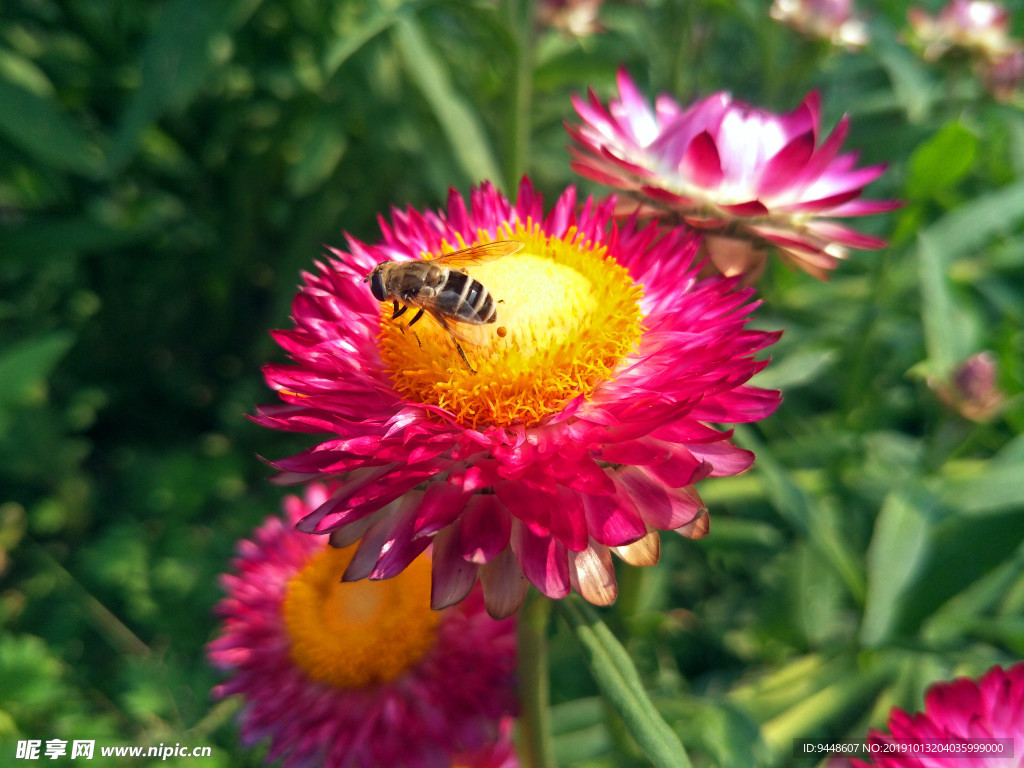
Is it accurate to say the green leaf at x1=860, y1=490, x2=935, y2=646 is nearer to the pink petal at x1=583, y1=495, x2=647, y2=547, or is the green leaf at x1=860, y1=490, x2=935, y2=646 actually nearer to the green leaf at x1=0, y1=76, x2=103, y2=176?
the pink petal at x1=583, y1=495, x2=647, y2=547

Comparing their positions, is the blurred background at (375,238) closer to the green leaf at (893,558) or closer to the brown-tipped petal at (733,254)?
the green leaf at (893,558)

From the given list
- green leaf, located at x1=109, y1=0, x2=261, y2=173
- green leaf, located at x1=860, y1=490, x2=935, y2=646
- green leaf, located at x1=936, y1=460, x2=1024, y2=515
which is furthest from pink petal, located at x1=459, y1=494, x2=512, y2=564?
green leaf, located at x1=109, y1=0, x2=261, y2=173

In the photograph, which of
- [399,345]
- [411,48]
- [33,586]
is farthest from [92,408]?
[399,345]

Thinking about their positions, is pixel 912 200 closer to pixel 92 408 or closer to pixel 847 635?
pixel 847 635

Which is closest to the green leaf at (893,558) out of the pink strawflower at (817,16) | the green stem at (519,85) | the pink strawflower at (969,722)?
the pink strawflower at (969,722)

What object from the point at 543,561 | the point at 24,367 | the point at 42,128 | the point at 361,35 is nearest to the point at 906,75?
the point at 361,35

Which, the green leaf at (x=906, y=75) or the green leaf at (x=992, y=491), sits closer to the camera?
the green leaf at (x=992, y=491)

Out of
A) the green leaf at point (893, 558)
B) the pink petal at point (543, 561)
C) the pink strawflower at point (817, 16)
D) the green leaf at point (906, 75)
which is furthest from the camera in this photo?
the pink strawflower at point (817, 16)
